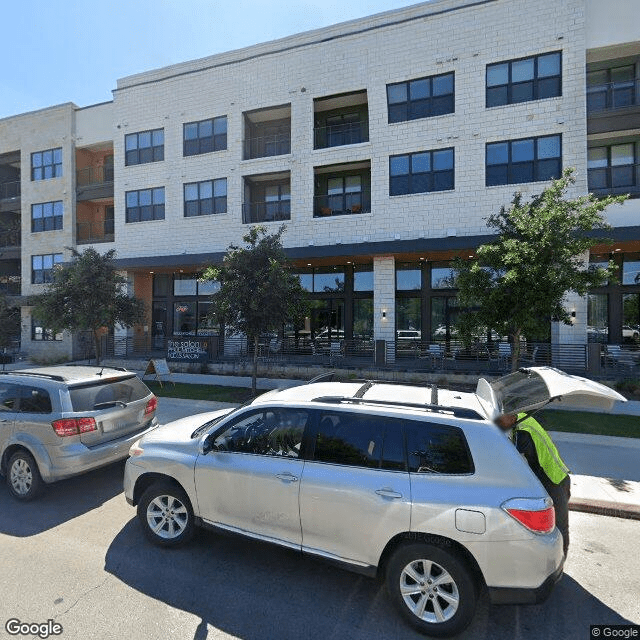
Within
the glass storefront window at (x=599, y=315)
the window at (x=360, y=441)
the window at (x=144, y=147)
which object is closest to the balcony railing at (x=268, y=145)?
the window at (x=144, y=147)

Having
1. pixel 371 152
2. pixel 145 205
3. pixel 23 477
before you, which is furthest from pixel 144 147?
pixel 23 477

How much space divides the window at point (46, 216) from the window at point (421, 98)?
20.7m

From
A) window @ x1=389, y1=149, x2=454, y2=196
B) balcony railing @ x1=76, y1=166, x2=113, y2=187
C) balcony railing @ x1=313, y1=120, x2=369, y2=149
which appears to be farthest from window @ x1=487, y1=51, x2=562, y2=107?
balcony railing @ x1=76, y1=166, x2=113, y2=187

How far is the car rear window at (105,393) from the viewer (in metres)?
5.17

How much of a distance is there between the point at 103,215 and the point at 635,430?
2834cm

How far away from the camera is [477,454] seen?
9.62 feet

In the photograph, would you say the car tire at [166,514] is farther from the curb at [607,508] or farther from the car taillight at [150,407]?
the curb at [607,508]

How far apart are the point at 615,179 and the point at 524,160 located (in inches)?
155

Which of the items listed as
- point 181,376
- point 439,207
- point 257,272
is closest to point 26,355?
point 181,376

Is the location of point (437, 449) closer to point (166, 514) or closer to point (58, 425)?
point (166, 514)

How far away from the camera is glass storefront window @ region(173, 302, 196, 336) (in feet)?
70.2

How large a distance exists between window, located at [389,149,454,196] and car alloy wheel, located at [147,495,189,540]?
15.3 metres

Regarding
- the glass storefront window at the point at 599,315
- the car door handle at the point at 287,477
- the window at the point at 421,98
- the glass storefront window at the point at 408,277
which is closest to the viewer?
the car door handle at the point at 287,477

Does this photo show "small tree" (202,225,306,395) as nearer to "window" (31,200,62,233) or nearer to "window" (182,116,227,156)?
"window" (182,116,227,156)
